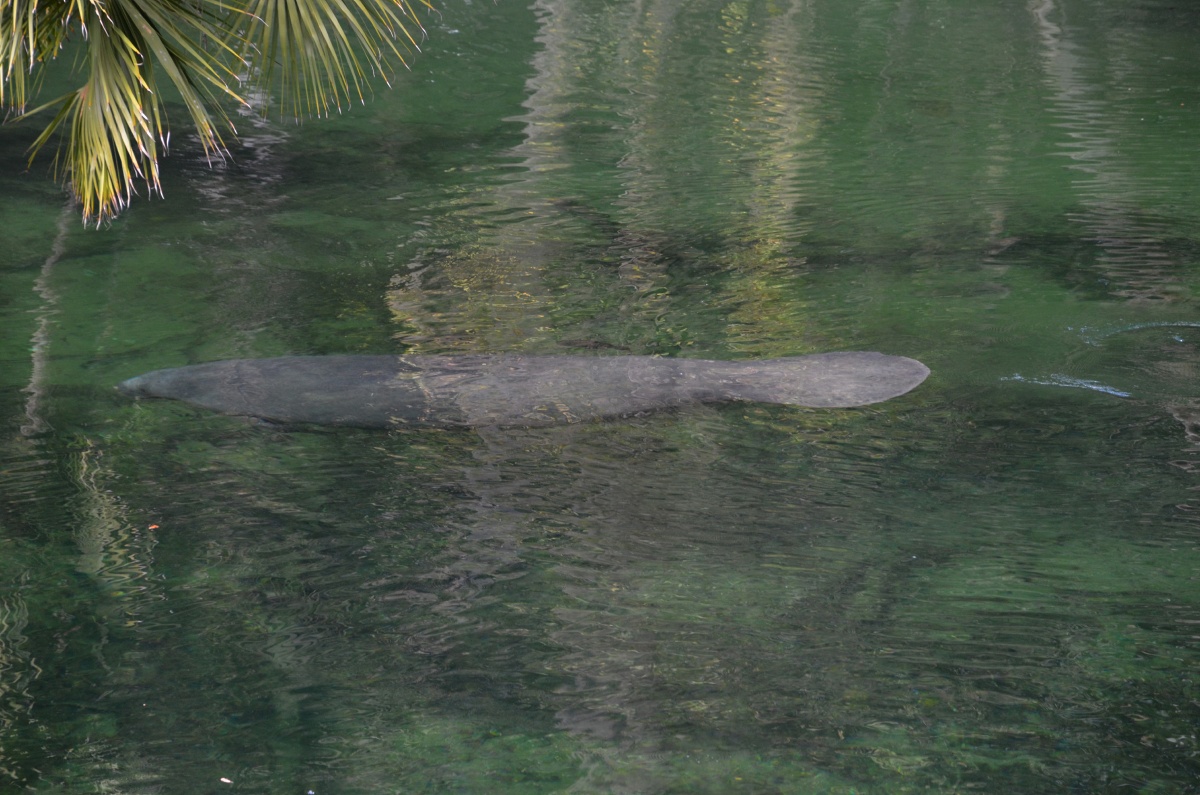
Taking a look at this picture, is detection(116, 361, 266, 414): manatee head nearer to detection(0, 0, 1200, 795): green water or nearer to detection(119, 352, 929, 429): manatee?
detection(119, 352, 929, 429): manatee

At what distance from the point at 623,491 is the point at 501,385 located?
117 cm

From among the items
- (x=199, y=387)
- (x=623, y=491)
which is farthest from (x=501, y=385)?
(x=199, y=387)

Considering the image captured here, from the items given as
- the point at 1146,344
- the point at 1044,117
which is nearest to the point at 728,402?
the point at 1146,344

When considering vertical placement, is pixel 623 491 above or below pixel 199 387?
below

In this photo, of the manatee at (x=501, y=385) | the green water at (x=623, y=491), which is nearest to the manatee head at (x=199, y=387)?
the manatee at (x=501, y=385)

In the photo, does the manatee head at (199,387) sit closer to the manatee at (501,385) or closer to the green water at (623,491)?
the manatee at (501,385)

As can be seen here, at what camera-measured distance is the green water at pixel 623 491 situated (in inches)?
136

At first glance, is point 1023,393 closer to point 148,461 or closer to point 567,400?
point 567,400

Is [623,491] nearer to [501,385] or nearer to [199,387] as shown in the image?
[501,385]

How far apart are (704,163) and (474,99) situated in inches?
116

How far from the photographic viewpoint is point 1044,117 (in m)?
10.8

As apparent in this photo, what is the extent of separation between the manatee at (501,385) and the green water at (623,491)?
148 mm

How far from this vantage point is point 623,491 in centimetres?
489

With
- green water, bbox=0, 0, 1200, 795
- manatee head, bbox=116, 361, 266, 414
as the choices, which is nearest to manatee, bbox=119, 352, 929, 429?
manatee head, bbox=116, 361, 266, 414
